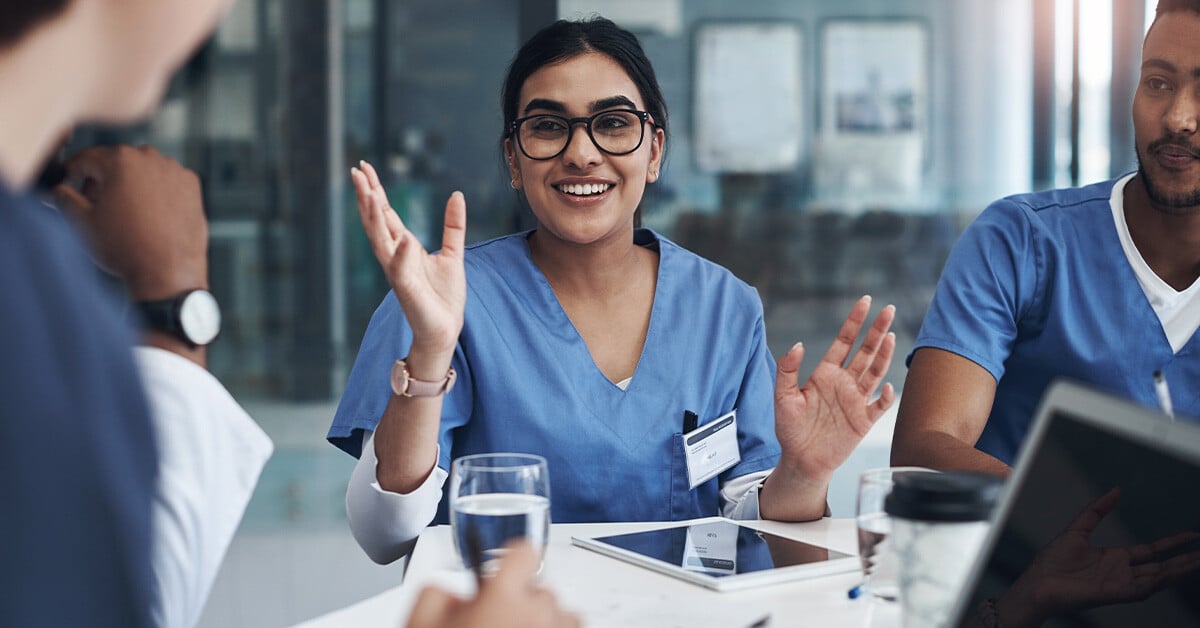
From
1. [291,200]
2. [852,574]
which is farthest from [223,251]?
[852,574]

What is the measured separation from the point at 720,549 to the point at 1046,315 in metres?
0.86

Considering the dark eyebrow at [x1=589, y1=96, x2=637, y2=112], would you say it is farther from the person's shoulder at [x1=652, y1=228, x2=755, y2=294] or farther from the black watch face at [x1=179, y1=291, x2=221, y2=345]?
the black watch face at [x1=179, y1=291, x2=221, y2=345]

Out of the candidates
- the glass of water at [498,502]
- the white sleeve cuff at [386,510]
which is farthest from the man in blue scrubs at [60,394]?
the white sleeve cuff at [386,510]

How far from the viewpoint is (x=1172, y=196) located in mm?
1804

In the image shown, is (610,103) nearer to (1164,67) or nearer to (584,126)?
(584,126)

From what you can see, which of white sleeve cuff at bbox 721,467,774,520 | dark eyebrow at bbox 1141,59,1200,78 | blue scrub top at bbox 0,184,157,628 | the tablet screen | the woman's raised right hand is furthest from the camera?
dark eyebrow at bbox 1141,59,1200,78

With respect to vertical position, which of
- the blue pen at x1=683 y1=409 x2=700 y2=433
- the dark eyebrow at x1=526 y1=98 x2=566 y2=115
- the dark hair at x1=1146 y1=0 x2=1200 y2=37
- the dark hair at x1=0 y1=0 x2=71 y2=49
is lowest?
the blue pen at x1=683 y1=409 x2=700 y2=433

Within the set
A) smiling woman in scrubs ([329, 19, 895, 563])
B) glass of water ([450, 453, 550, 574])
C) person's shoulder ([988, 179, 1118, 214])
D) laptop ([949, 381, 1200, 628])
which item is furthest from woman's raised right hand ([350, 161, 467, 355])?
person's shoulder ([988, 179, 1118, 214])

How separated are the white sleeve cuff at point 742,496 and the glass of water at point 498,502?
0.61 m

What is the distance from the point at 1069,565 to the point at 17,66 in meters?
0.74

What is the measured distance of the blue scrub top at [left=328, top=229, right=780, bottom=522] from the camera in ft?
5.67

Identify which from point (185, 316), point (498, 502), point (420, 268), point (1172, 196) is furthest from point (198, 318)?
point (1172, 196)

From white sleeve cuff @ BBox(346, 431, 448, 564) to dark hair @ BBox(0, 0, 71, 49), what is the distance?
3.52 ft

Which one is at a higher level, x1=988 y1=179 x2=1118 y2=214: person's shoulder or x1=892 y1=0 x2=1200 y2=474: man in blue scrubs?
x1=988 y1=179 x2=1118 y2=214: person's shoulder
